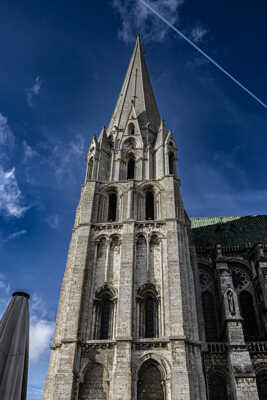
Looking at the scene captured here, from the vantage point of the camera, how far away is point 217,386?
68.8 ft

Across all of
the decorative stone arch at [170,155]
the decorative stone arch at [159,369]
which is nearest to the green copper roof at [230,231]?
the decorative stone arch at [170,155]

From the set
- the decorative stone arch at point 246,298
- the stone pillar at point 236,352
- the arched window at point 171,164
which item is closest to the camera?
the stone pillar at point 236,352

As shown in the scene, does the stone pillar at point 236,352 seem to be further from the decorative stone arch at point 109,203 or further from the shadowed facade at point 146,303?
the decorative stone arch at point 109,203

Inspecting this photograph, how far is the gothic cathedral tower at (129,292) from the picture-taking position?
19438mm

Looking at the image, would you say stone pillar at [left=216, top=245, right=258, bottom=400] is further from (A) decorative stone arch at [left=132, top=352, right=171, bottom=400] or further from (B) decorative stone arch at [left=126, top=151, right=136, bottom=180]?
(B) decorative stone arch at [left=126, top=151, right=136, bottom=180]

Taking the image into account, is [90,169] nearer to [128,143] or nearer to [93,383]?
[128,143]

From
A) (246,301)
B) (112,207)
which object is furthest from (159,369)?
(112,207)

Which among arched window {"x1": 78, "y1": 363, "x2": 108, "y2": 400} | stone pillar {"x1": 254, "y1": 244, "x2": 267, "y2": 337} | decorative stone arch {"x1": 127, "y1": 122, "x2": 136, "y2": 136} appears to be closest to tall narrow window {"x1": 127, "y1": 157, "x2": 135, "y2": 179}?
decorative stone arch {"x1": 127, "y1": 122, "x2": 136, "y2": 136}

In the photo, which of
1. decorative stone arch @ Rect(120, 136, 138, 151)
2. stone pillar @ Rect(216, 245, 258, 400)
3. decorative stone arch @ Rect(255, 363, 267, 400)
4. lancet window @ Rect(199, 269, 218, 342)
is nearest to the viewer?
stone pillar @ Rect(216, 245, 258, 400)

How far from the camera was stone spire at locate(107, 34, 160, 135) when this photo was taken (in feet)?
126

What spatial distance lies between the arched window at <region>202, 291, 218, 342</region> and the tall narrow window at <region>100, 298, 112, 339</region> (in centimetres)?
732

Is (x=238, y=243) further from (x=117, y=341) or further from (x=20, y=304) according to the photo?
(x=20, y=304)

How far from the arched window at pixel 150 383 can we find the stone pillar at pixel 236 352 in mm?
4118

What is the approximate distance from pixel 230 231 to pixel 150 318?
54.4ft
